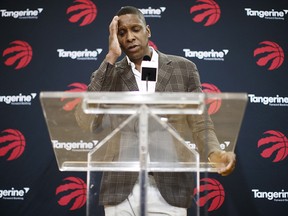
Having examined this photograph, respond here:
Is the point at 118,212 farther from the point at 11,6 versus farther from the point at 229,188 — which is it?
the point at 11,6

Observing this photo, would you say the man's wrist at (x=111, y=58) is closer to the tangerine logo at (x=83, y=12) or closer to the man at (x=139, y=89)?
the man at (x=139, y=89)

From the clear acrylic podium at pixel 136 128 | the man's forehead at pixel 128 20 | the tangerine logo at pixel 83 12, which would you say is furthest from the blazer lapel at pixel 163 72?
the tangerine logo at pixel 83 12

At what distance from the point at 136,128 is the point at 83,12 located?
2.39 m

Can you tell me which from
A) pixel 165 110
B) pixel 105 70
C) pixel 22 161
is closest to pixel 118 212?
pixel 165 110

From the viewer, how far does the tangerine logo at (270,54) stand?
3377 mm

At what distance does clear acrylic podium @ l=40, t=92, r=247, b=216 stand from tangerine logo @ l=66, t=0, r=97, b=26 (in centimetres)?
216

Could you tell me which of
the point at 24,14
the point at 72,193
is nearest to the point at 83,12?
the point at 24,14

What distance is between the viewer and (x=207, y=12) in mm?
3469

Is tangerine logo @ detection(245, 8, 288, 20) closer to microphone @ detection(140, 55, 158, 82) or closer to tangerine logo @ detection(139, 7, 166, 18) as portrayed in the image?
tangerine logo @ detection(139, 7, 166, 18)

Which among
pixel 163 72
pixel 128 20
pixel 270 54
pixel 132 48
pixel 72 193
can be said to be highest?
pixel 270 54

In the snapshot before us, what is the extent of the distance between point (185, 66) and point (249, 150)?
4.40 ft

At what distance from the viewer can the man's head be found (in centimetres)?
228

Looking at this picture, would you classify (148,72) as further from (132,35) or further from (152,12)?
(152,12)

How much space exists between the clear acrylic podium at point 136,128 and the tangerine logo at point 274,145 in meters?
1.82
